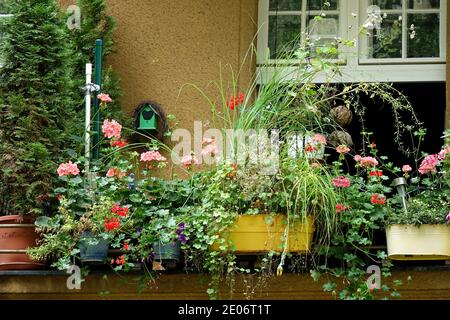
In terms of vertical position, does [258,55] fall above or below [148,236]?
above

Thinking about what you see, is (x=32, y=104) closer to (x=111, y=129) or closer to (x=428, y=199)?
(x=111, y=129)

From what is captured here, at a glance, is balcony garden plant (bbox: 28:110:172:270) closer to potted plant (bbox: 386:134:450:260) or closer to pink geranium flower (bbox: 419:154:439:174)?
potted plant (bbox: 386:134:450:260)

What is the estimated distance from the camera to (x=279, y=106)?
769cm

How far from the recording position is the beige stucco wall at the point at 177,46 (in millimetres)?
8852

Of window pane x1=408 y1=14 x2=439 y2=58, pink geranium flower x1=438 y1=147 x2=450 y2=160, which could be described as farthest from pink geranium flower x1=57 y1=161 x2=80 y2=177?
window pane x1=408 y1=14 x2=439 y2=58

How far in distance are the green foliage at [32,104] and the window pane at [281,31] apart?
6.08 ft

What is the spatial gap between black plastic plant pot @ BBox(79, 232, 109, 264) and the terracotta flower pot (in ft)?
1.23

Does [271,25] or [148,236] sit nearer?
[148,236]

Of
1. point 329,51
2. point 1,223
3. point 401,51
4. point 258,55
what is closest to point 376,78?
point 401,51

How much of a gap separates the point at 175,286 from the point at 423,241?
158cm

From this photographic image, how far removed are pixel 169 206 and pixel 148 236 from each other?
34 cm

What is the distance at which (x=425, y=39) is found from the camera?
9.12 m

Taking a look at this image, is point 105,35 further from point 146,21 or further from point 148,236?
point 148,236

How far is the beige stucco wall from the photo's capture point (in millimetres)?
8852
